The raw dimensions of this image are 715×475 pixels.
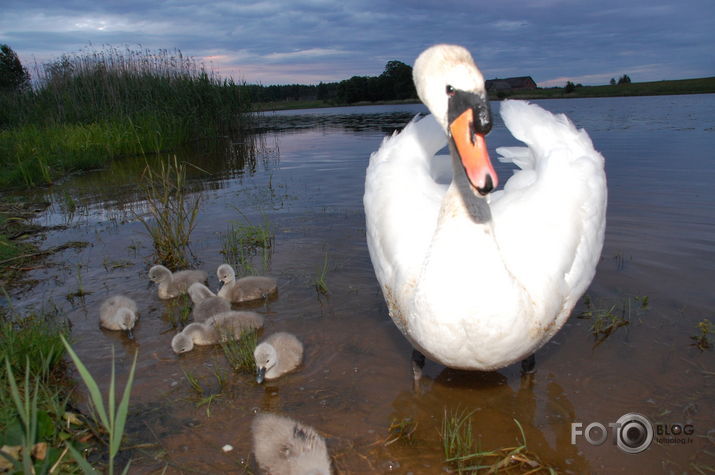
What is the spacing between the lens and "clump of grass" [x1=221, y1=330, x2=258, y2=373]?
398 centimetres

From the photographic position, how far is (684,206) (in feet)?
23.9

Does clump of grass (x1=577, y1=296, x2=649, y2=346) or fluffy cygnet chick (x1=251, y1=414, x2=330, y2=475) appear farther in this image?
clump of grass (x1=577, y1=296, x2=649, y2=346)

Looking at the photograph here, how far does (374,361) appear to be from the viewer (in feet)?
13.4

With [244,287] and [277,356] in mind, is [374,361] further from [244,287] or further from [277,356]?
[244,287]

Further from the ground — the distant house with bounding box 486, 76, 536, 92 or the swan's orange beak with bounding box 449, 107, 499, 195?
the distant house with bounding box 486, 76, 536, 92

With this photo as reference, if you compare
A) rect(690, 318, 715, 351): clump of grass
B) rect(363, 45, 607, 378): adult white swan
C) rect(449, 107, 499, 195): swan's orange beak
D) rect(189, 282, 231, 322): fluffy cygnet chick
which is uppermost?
rect(449, 107, 499, 195): swan's orange beak

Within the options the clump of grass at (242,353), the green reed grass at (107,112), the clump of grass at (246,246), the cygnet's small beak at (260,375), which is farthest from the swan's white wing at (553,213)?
the green reed grass at (107,112)

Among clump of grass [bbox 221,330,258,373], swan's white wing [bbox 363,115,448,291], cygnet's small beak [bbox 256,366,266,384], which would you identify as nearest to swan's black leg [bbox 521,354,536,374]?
swan's white wing [bbox 363,115,448,291]

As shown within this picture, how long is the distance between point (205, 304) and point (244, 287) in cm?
42

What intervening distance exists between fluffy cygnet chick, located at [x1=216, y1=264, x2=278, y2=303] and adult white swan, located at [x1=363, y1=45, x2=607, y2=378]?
161 cm

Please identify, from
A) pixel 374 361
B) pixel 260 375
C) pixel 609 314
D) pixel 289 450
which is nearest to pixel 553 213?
pixel 609 314

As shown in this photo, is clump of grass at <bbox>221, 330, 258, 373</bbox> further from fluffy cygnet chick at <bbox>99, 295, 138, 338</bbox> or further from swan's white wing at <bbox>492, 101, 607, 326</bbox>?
swan's white wing at <bbox>492, 101, 607, 326</bbox>

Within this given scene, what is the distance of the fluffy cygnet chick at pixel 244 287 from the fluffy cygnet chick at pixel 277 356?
113cm
